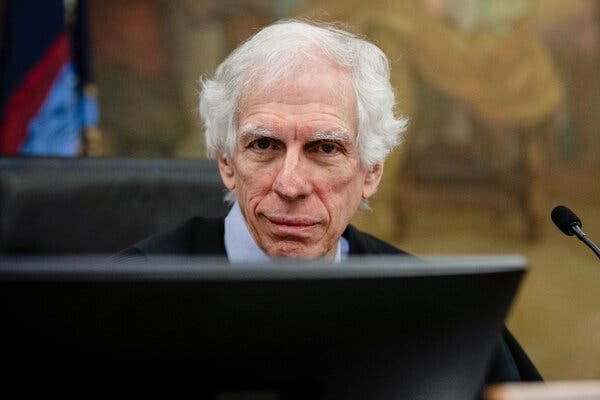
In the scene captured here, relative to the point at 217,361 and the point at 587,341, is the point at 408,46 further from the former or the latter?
the point at 217,361

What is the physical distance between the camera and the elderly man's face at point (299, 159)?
1.87 meters

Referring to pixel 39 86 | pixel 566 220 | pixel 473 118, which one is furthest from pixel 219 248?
pixel 473 118

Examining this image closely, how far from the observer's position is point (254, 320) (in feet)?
2.81

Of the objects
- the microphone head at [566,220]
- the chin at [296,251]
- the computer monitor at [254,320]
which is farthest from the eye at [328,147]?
the computer monitor at [254,320]

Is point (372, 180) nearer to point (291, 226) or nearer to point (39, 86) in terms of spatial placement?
point (291, 226)

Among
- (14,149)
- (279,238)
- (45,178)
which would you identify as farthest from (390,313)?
(14,149)

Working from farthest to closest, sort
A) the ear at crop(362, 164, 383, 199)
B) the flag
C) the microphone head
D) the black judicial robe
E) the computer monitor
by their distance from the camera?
1. the flag
2. the ear at crop(362, 164, 383, 199)
3. the black judicial robe
4. the microphone head
5. the computer monitor

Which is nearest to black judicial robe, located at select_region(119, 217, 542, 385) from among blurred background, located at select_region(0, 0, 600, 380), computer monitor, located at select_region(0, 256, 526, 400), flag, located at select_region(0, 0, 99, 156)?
computer monitor, located at select_region(0, 256, 526, 400)

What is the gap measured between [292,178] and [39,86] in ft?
9.90

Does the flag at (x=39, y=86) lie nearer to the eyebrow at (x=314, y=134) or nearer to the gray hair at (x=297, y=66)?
the gray hair at (x=297, y=66)

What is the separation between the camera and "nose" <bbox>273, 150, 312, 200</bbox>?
1857 mm

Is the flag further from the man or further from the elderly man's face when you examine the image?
the elderly man's face

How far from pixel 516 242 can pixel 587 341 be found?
81cm

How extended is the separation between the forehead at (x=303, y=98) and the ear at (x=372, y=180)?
0.53 feet
